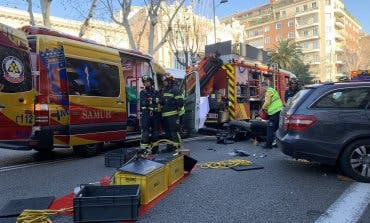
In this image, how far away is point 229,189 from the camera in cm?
632

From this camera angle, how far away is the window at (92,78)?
908 cm

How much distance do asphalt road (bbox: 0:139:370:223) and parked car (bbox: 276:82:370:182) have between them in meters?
0.35

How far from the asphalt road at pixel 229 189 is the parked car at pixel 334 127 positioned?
0.35 metres

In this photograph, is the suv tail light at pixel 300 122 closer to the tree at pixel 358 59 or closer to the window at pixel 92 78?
the window at pixel 92 78

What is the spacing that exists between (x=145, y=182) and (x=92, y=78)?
4.68 meters

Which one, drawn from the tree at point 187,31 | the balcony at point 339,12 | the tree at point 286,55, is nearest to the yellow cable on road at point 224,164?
the tree at point 187,31

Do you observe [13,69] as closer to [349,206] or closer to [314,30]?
[349,206]

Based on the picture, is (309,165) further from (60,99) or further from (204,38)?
(204,38)

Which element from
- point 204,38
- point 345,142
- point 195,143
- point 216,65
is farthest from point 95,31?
point 345,142

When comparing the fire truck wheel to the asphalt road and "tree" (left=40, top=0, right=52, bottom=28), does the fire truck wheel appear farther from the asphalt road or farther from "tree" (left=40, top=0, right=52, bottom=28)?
"tree" (left=40, top=0, right=52, bottom=28)

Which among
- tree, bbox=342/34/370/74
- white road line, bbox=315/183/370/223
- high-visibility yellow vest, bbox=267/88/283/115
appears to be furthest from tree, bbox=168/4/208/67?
tree, bbox=342/34/370/74

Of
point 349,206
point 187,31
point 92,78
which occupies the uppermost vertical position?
point 187,31

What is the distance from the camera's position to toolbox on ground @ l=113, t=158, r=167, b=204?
541 cm

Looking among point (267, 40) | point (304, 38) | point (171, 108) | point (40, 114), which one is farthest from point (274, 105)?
point (267, 40)
